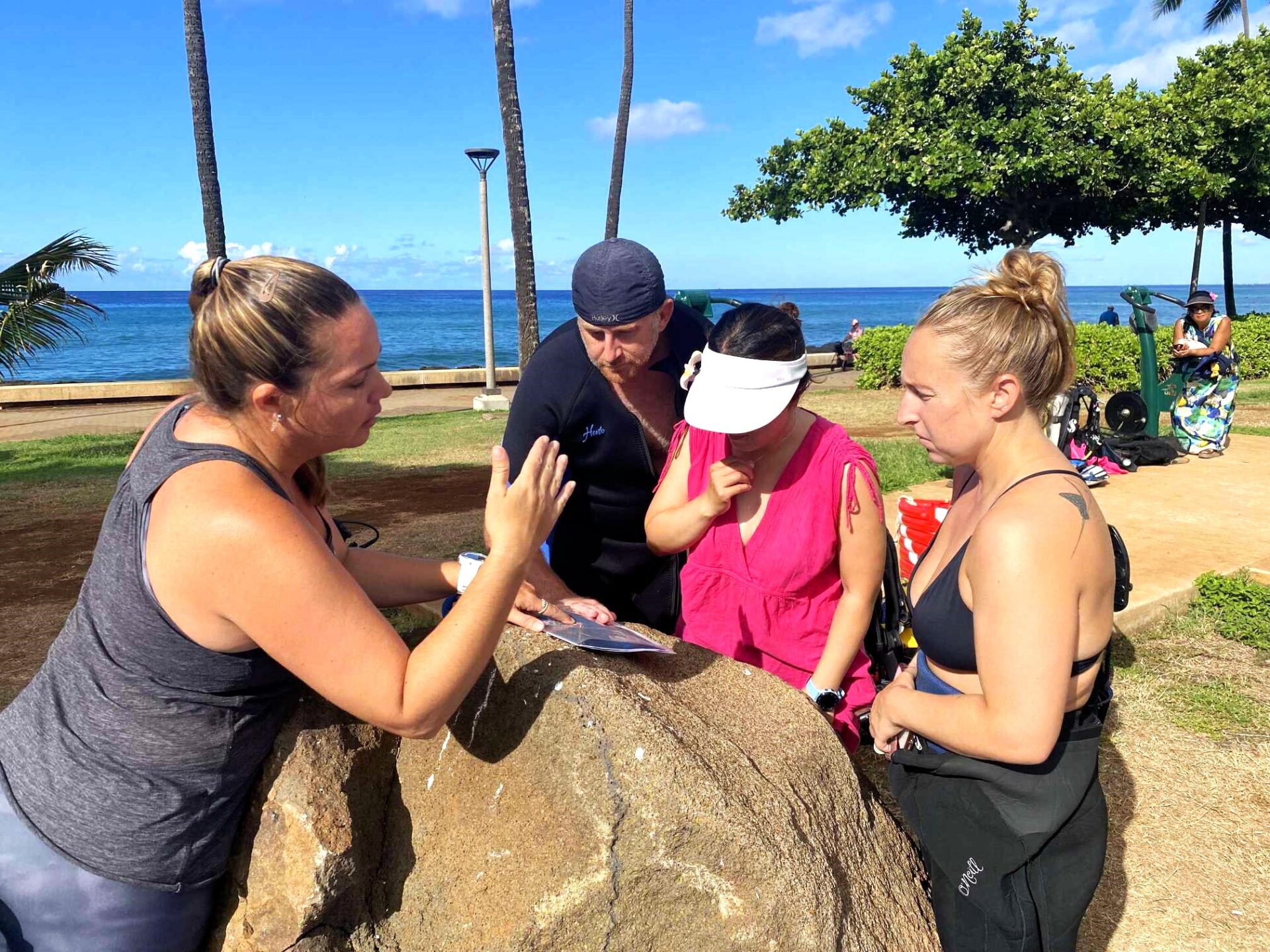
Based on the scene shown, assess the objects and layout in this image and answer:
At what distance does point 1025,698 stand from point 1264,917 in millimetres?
1910

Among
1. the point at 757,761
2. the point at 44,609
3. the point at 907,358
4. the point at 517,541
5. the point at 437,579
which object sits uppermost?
the point at 907,358

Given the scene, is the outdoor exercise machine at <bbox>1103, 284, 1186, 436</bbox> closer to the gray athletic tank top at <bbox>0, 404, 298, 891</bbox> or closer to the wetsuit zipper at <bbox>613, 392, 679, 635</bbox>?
the wetsuit zipper at <bbox>613, 392, 679, 635</bbox>

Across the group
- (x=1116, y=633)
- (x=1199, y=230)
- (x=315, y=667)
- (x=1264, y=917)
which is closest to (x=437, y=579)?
(x=315, y=667)

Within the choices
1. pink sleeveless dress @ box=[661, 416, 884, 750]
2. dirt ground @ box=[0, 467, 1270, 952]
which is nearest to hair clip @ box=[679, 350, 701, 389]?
pink sleeveless dress @ box=[661, 416, 884, 750]

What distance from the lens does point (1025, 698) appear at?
5.61 ft

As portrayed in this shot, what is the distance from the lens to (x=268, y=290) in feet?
5.73

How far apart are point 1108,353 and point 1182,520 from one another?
962 centimetres

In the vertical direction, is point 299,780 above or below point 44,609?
above

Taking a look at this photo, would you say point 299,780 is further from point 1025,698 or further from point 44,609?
point 44,609

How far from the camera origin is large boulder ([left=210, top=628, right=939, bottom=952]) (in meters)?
1.88

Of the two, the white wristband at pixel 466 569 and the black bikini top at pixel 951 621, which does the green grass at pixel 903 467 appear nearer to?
the white wristband at pixel 466 569

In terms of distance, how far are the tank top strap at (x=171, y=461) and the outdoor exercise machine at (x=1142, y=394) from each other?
954 cm

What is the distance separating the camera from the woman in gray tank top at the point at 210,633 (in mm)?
1674

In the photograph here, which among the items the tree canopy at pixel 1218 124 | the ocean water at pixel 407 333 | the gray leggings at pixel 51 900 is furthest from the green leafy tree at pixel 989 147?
the gray leggings at pixel 51 900
